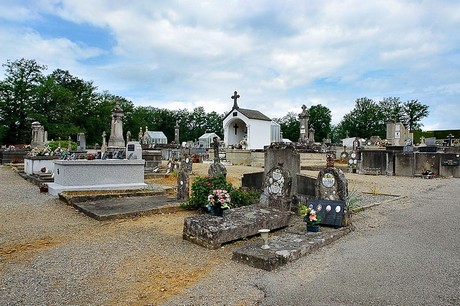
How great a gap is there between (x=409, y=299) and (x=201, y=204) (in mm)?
5340

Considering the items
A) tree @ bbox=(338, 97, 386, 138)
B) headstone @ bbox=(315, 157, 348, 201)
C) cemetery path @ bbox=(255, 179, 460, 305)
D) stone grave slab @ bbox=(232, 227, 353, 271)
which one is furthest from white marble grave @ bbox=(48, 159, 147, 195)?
tree @ bbox=(338, 97, 386, 138)

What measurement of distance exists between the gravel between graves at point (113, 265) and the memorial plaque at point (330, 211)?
4.87ft

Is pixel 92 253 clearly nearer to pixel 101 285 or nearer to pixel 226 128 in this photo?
pixel 101 285

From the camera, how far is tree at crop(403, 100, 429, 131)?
6800 cm

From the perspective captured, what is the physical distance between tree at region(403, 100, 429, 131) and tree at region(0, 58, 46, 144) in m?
66.3

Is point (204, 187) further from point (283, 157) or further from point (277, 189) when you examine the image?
point (283, 157)

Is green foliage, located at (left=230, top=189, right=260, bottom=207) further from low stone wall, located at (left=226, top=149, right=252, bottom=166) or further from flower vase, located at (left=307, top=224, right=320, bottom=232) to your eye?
low stone wall, located at (left=226, top=149, right=252, bottom=166)

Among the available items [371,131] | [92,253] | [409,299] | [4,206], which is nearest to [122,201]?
[4,206]

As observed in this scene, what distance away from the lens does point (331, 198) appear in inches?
276

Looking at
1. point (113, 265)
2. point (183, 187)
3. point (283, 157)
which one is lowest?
point (113, 265)

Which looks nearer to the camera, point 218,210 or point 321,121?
point 218,210

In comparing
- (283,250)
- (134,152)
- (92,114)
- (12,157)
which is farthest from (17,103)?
(283,250)

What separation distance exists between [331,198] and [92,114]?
5453 cm

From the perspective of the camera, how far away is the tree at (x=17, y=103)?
43188mm
